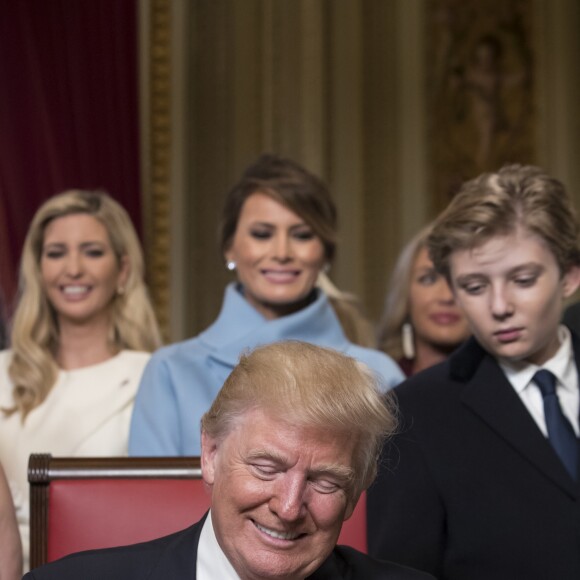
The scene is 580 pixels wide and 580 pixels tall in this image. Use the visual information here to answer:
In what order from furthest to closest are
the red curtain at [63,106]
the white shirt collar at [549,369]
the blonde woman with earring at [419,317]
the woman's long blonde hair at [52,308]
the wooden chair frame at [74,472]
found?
1. the red curtain at [63,106]
2. the blonde woman with earring at [419,317]
3. the woman's long blonde hair at [52,308]
4. the white shirt collar at [549,369]
5. the wooden chair frame at [74,472]

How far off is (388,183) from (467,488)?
5043 millimetres

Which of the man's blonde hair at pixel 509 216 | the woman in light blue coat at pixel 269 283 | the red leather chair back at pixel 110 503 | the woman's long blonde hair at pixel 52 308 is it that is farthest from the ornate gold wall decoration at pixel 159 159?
the red leather chair back at pixel 110 503

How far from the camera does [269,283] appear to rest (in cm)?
386

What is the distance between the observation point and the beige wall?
283 inches

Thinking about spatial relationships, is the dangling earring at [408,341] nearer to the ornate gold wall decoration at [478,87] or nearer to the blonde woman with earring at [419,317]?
the blonde woman with earring at [419,317]

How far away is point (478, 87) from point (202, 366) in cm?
471

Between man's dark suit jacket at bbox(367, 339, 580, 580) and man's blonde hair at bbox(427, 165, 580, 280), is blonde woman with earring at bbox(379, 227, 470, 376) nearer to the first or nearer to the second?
man's blonde hair at bbox(427, 165, 580, 280)

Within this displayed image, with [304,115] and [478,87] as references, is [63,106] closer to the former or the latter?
[304,115]

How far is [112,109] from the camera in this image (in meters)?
6.41

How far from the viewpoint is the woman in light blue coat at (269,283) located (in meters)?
3.70

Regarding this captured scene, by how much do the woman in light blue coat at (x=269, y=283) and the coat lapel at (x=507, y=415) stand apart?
2.52 ft

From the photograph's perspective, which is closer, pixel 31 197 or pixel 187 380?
pixel 187 380

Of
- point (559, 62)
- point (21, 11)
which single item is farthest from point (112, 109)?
point (559, 62)

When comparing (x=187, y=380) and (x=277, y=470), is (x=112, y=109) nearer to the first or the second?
(x=187, y=380)
